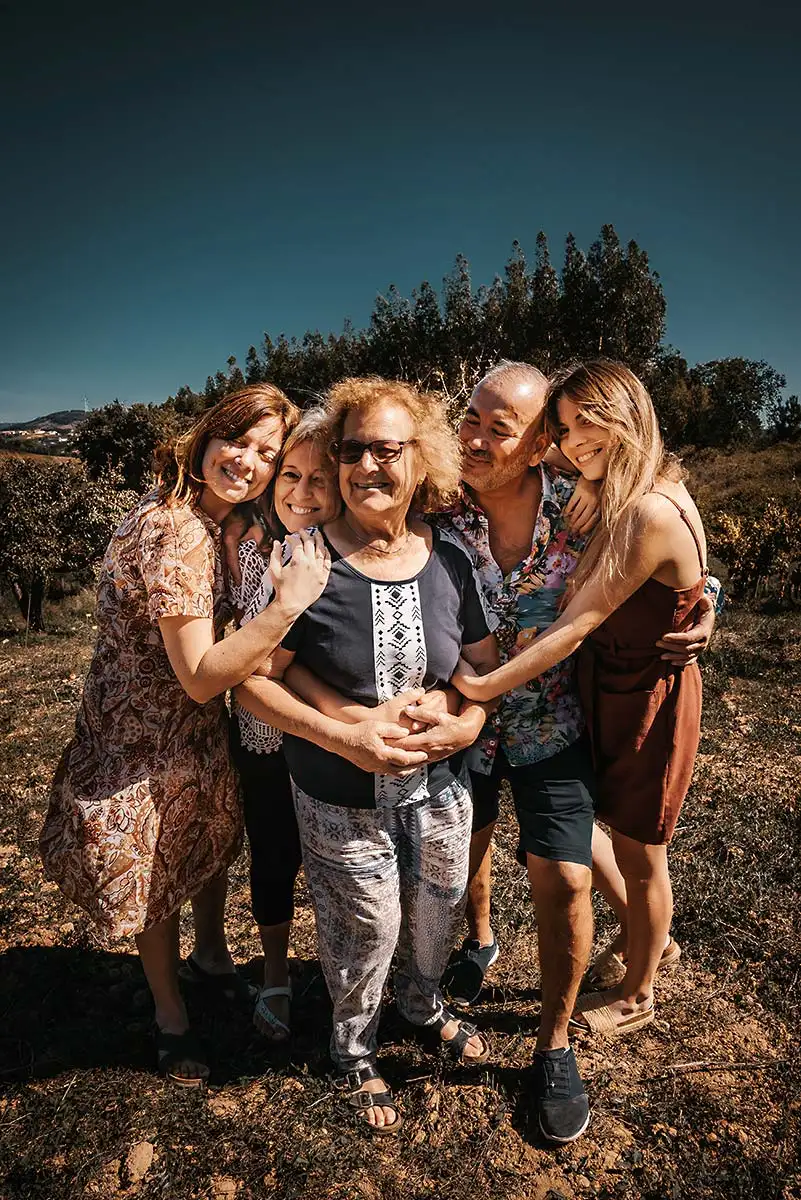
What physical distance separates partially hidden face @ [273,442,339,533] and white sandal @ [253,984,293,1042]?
1808mm

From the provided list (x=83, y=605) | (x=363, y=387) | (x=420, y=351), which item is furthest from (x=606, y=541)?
(x=420, y=351)

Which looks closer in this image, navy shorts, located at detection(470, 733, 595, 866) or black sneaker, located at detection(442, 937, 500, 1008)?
navy shorts, located at detection(470, 733, 595, 866)

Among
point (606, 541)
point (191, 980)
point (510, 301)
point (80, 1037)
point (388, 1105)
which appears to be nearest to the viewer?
point (606, 541)

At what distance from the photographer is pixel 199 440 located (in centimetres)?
215

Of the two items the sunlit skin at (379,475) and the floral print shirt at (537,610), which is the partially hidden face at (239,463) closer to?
the sunlit skin at (379,475)

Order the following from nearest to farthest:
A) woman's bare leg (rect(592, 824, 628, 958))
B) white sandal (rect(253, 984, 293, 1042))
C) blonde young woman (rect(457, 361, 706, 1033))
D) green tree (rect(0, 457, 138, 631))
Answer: blonde young woman (rect(457, 361, 706, 1033)) → white sandal (rect(253, 984, 293, 1042)) → woman's bare leg (rect(592, 824, 628, 958)) → green tree (rect(0, 457, 138, 631))

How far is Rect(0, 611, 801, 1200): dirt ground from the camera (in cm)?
210

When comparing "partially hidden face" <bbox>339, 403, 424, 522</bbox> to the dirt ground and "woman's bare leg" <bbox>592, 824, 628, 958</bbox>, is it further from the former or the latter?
the dirt ground

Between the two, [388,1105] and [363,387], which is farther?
[388,1105]

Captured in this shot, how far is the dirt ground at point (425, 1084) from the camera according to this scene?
6.88 ft

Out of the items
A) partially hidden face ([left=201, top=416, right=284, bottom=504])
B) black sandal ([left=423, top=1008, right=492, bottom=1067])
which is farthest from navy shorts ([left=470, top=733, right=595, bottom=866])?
partially hidden face ([left=201, top=416, right=284, bottom=504])

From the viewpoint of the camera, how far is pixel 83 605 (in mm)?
11570

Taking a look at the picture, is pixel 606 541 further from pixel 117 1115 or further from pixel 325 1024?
pixel 117 1115

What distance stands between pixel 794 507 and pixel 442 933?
47.5 feet
